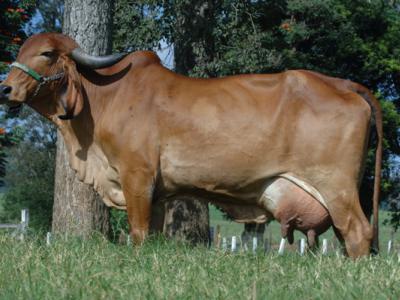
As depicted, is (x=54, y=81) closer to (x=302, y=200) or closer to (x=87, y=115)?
(x=87, y=115)

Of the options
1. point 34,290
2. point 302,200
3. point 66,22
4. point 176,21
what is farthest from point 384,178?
point 34,290

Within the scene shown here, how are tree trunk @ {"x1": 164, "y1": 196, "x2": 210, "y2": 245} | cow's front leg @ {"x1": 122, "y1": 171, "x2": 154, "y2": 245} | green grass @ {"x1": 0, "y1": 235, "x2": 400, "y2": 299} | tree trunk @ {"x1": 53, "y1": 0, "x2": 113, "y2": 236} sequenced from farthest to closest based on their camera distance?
tree trunk @ {"x1": 164, "y1": 196, "x2": 210, "y2": 245}, tree trunk @ {"x1": 53, "y1": 0, "x2": 113, "y2": 236}, cow's front leg @ {"x1": 122, "y1": 171, "x2": 154, "y2": 245}, green grass @ {"x1": 0, "y1": 235, "x2": 400, "y2": 299}

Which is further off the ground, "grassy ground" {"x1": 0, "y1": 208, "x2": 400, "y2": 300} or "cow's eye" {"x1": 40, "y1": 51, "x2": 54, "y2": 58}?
"cow's eye" {"x1": 40, "y1": 51, "x2": 54, "y2": 58}

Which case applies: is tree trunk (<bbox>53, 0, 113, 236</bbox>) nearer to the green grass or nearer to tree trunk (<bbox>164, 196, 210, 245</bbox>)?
the green grass

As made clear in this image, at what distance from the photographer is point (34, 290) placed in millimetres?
4598

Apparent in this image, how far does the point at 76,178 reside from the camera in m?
9.63

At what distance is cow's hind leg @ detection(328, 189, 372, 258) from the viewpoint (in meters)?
6.97

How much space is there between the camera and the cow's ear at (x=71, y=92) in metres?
7.68

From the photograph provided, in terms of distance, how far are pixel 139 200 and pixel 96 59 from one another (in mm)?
1488

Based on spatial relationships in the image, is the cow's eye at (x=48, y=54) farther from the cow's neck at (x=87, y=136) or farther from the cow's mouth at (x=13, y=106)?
the cow's mouth at (x=13, y=106)

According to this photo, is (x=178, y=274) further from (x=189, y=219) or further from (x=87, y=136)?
(x=189, y=219)

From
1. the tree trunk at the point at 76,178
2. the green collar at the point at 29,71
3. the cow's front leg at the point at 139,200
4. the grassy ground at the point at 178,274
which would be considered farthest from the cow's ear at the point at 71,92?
the tree trunk at the point at 76,178

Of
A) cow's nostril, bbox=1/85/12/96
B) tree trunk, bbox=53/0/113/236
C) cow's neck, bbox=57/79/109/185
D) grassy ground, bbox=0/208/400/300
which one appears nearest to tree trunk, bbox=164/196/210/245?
tree trunk, bbox=53/0/113/236

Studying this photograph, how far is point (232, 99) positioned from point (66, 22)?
3472mm
